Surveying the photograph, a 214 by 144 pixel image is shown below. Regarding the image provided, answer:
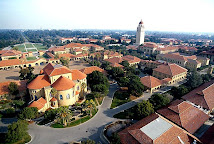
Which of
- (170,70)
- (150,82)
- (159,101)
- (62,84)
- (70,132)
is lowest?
(70,132)

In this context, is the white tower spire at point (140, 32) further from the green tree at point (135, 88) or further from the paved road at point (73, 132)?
the paved road at point (73, 132)

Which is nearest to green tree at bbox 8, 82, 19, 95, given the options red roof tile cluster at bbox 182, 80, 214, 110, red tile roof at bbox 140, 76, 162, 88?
red tile roof at bbox 140, 76, 162, 88

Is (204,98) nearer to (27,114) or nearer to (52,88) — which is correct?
(52,88)

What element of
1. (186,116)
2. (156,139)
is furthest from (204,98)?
(156,139)

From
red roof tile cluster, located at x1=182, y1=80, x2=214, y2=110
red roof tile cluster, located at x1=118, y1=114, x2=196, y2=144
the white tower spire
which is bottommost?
red roof tile cluster, located at x1=118, y1=114, x2=196, y2=144

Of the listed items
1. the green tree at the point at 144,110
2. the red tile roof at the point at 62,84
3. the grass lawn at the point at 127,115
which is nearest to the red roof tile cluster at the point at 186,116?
the green tree at the point at 144,110

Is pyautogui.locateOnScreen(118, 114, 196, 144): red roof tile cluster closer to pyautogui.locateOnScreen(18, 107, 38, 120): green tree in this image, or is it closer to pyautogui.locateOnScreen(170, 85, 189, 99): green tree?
pyautogui.locateOnScreen(170, 85, 189, 99): green tree
